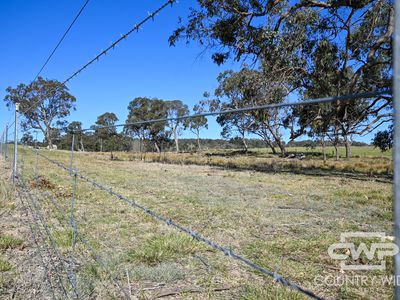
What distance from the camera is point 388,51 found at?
34.4 ft

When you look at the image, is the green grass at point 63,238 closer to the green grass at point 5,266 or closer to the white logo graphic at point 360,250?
the green grass at point 5,266

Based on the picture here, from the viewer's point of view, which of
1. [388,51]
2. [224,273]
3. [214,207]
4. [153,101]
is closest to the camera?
[224,273]

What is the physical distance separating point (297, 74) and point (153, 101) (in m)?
28.3

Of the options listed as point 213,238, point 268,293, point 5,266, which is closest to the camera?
point 268,293

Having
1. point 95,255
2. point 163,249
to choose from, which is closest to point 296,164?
point 163,249

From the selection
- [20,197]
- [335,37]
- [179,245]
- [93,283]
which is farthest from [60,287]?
[335,37]

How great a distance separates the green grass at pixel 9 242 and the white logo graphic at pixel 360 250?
10.4 ft

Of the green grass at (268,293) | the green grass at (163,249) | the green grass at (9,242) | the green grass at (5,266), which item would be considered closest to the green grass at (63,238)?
the green grass at (9,242)

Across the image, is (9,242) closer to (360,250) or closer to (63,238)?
(63,238)

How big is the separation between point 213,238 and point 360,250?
159 centimetres

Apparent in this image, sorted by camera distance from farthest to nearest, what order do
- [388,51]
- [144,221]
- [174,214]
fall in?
[388,51] → [174,214] → [144,221]

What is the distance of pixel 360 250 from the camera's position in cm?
356

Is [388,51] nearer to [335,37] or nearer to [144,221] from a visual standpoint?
[335,37]

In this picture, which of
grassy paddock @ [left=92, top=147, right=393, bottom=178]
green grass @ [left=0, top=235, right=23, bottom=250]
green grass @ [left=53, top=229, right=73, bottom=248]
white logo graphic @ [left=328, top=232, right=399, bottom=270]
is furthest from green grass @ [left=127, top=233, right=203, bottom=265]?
grassy paddock @ [left=92, top=147, right=393, bottom=178]
